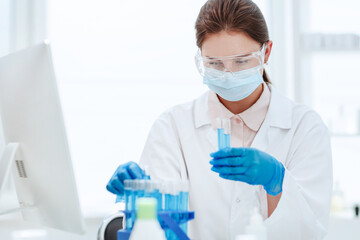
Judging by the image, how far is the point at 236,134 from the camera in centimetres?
165

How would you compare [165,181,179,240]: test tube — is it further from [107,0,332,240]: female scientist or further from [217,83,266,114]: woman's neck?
[217,83,266,114]: woman's neck

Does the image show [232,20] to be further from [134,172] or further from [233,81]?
[134,172]

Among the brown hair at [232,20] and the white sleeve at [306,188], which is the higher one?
the brown hair at [232,20]

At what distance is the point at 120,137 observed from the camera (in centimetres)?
256

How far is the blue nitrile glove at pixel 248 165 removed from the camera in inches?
46.9

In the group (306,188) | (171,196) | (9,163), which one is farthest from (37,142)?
(306,188)

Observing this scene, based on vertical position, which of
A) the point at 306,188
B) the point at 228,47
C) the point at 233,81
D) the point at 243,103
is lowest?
the point at 306,188

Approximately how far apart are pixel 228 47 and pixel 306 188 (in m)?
0.54

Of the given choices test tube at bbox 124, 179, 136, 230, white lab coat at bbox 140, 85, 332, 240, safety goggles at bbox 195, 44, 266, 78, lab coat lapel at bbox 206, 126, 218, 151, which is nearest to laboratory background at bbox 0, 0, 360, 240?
white lab coat at bbox 140, 85, 332, 240

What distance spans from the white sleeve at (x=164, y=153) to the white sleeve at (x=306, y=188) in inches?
16.0

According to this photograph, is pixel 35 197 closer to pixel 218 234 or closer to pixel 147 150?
pixel 147 150

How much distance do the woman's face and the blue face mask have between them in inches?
0.8

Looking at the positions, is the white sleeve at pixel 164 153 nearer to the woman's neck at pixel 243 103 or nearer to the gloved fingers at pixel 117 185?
the woman's neck at pixel 243 103

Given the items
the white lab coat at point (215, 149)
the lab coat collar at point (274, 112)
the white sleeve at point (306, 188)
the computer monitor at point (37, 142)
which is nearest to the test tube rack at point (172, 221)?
the computer monitor at point (37, 142)
